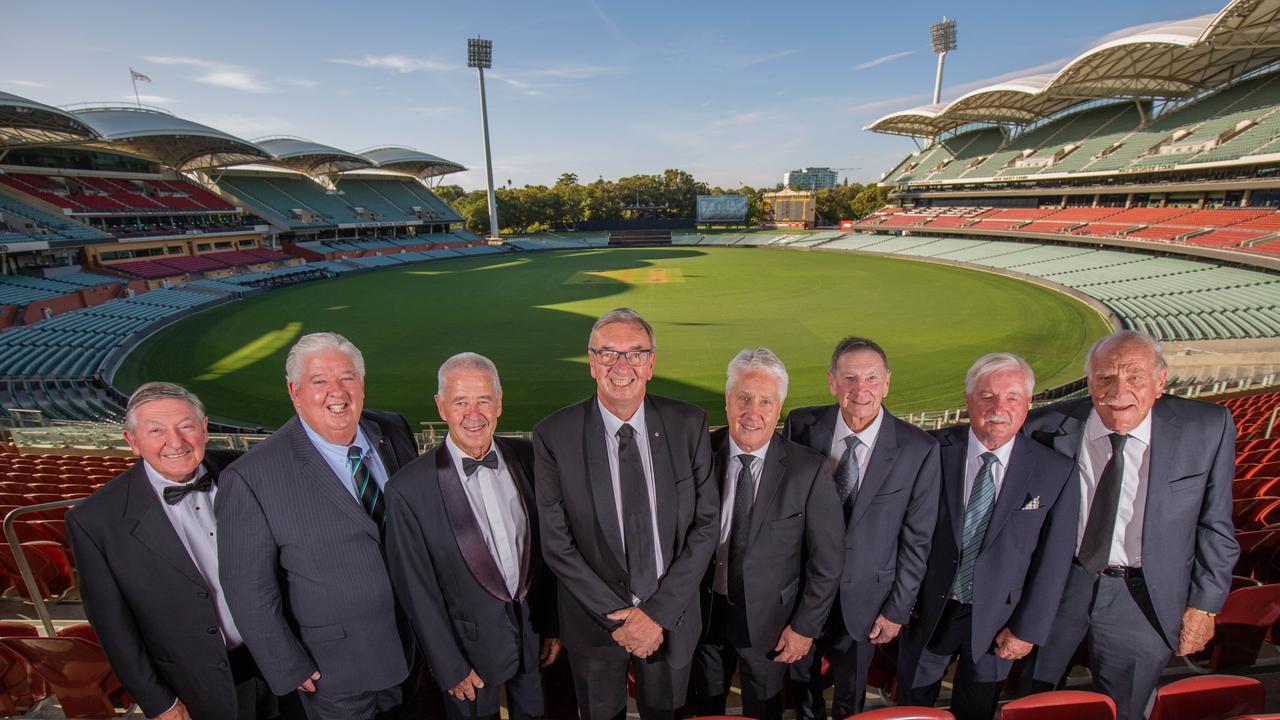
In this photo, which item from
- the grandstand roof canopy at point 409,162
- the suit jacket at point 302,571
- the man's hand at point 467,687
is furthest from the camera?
the grandstand roof canopy at point 409,162

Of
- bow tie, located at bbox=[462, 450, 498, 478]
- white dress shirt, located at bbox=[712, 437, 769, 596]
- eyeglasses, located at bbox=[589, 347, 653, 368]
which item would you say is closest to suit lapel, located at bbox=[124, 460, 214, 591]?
bow tie, located at bbox=[462, 450, 498, 478]

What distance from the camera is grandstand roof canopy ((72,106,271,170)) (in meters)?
36.6

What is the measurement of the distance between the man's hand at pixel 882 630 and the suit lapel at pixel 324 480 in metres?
3.04

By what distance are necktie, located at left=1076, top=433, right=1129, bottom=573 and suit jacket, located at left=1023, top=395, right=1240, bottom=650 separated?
0.16 meters

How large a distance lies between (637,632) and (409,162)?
233ft

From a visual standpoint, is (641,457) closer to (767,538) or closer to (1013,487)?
(767,538)

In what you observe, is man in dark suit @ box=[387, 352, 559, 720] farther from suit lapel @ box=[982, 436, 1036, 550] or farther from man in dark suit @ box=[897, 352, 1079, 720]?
suit lapel @ box=[982, 436, 1036, 550]

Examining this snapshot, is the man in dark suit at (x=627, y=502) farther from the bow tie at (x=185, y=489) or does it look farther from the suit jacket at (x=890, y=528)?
the bow tie at (x=185, y=489)

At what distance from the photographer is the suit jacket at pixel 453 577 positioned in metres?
2.79

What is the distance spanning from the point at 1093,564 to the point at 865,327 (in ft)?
70.9

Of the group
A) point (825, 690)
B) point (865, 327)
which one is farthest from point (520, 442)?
point (865, 327)

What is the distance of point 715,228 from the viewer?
8106 cm

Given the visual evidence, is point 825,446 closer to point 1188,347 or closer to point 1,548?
point 1,548

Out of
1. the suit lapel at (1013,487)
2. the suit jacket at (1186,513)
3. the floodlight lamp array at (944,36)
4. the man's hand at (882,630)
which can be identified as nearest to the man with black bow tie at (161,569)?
the man's hand at (882,630)
